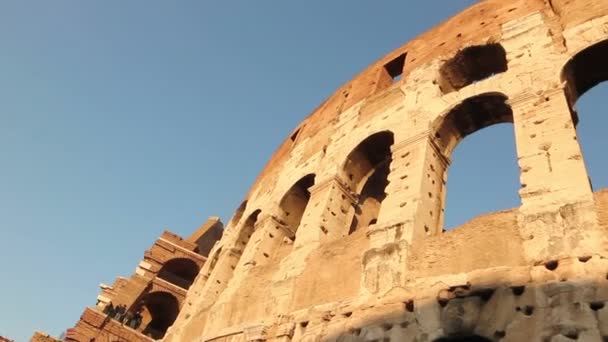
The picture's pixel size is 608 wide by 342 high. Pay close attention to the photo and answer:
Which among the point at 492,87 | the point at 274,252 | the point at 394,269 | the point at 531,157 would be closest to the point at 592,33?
the point at 492,87

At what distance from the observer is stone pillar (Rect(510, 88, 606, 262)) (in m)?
4.81

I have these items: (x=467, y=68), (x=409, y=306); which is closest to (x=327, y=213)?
(x=409, y=306)

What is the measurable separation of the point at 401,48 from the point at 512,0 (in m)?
2.92

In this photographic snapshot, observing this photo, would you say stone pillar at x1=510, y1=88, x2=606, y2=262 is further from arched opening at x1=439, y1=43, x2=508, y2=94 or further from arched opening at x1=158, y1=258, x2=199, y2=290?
arched opening at x1=158, y1=258, x2=199, y2=290

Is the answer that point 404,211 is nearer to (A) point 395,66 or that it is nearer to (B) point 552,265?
(B) point 552,265

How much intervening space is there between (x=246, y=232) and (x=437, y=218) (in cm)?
611

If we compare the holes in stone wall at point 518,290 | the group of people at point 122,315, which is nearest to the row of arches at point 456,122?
the holes in stone wall at point 518,290

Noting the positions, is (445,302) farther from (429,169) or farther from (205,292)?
(205,292)

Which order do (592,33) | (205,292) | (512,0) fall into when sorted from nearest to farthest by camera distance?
(592,33) < (512,0) < (205,292)

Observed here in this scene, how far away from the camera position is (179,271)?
19000mm

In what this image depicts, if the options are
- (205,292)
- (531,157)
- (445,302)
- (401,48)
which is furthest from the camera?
(401,48)

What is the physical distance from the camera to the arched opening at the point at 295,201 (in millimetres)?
10539

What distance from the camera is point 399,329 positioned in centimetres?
530

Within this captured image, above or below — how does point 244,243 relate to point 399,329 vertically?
above
